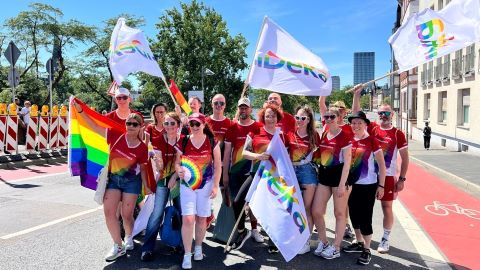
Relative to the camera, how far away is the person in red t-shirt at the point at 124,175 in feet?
15.1

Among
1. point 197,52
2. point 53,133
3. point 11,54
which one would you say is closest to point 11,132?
point 53,133

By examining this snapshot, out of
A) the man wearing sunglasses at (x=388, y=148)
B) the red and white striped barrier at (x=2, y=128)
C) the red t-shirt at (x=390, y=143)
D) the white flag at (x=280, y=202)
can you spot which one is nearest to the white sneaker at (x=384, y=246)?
the man wearing sunglasses at (x=388, y=148)

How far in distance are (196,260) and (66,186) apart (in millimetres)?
5962

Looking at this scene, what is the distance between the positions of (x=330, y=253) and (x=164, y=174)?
→ 2238 mm

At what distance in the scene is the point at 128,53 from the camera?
19.6 feet

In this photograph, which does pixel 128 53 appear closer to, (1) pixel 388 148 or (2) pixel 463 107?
(1) pixel 388 148

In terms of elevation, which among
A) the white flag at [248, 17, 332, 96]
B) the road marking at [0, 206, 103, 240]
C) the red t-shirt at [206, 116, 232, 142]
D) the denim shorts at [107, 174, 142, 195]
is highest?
the white flag at [248, 17, 332, 96]

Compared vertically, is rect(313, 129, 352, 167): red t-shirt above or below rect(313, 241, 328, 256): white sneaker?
above

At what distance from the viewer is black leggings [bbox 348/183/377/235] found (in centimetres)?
477

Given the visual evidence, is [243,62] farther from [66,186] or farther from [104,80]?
[66,186]

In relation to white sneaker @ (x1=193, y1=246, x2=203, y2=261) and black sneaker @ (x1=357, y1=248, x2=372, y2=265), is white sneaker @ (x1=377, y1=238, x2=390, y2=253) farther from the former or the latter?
white sneaker @ (x1=193, y1=246, x2=203, y2=261)

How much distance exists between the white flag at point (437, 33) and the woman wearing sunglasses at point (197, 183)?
307 cm

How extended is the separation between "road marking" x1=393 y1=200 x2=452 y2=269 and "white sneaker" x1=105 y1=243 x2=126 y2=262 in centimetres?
367

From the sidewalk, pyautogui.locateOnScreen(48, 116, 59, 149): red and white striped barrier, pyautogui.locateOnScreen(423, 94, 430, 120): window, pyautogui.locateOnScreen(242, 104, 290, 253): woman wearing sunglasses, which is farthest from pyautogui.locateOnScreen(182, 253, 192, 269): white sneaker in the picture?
pyautogui.locateOnScreen(423, 94, 430, 120): window
